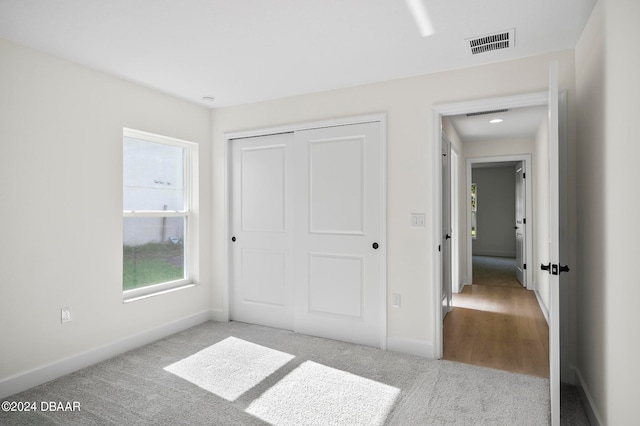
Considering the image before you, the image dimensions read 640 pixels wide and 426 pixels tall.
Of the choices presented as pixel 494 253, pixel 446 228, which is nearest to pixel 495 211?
pixel 494 253

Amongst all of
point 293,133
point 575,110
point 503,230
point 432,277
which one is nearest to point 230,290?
point 293,133

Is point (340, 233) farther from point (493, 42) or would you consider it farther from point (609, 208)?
point (609, 208)

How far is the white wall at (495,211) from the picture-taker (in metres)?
9.78

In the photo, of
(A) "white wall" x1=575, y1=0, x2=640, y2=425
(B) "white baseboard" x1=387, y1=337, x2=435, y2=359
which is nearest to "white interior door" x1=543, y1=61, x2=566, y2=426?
(A) "white wall" x1=575, y1=0, x2=640, y2=425

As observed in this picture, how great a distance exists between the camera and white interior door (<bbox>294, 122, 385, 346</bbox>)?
11.1ft

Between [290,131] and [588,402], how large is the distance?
3.22m

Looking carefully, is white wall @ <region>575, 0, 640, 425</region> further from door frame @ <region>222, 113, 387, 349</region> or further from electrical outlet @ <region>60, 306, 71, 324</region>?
electrical outlet @ <region>60, 306, 71, 324</region>

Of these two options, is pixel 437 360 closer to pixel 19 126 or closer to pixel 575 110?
pixel 575 110

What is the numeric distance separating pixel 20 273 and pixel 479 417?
3.23 m

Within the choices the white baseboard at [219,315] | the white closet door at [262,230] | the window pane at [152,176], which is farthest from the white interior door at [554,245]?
the window pane at [152,176]

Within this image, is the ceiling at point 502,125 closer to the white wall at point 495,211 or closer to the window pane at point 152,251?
the window pane at point 152,251

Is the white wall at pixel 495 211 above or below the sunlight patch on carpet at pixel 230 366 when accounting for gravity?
above

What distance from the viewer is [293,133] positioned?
12.5 feet

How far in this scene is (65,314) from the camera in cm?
286
